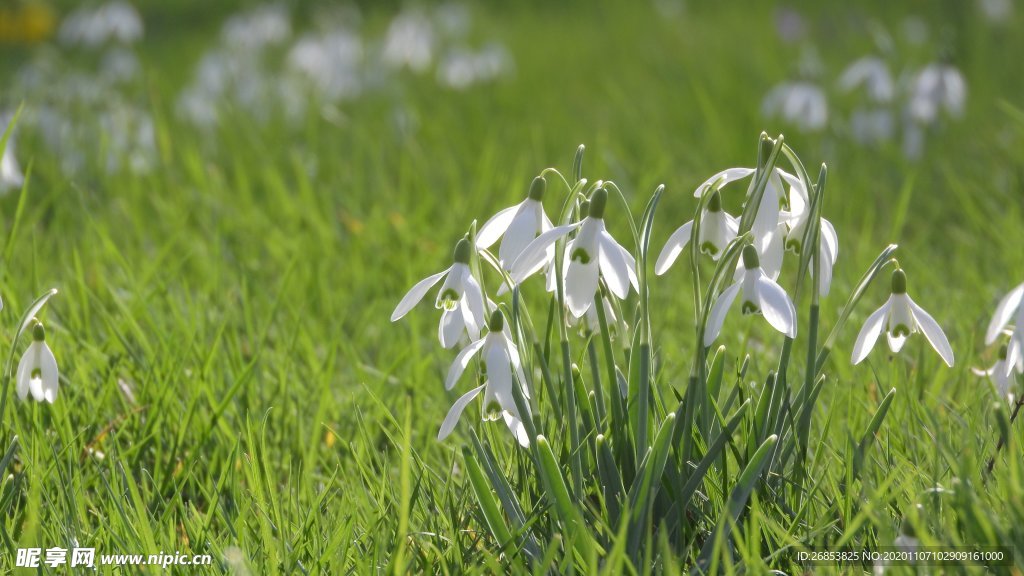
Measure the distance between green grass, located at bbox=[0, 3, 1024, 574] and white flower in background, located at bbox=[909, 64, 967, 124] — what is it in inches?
5.4

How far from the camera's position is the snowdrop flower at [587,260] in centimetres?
121

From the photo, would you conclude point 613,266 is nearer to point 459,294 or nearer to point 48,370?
point 459,294

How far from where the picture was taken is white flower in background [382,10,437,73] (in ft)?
17.5

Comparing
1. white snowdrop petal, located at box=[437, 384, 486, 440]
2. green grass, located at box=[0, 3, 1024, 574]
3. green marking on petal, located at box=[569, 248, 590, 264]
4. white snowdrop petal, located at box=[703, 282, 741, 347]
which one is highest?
green marking on petal, located at box=[569, 248, 590, 264]

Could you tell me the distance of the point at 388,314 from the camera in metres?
2.57

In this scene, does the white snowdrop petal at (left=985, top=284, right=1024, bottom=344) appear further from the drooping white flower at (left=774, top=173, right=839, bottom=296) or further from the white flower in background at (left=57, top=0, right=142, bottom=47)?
the white flower in background at (left=57, top=0, right=142, bottom=47)

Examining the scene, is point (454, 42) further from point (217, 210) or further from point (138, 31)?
point (217, 210)

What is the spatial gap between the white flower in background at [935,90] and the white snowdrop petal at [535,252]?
256 centimetres

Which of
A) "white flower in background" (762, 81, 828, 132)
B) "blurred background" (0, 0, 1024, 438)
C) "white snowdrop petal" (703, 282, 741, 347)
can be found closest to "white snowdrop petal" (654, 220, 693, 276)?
"white snowdrop petal" (703, 282, 741, 347)

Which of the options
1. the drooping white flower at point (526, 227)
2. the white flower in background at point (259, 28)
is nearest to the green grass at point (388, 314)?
the drooping white flower at point (526, 227)

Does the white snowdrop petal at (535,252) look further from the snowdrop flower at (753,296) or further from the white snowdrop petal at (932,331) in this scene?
the white snowdrop petal at (932,331)

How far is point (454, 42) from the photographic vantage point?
18.1 feet

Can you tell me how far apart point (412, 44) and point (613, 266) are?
14.5 ft

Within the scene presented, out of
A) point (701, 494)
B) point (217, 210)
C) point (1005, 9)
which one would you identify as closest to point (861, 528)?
point (701, 494)
